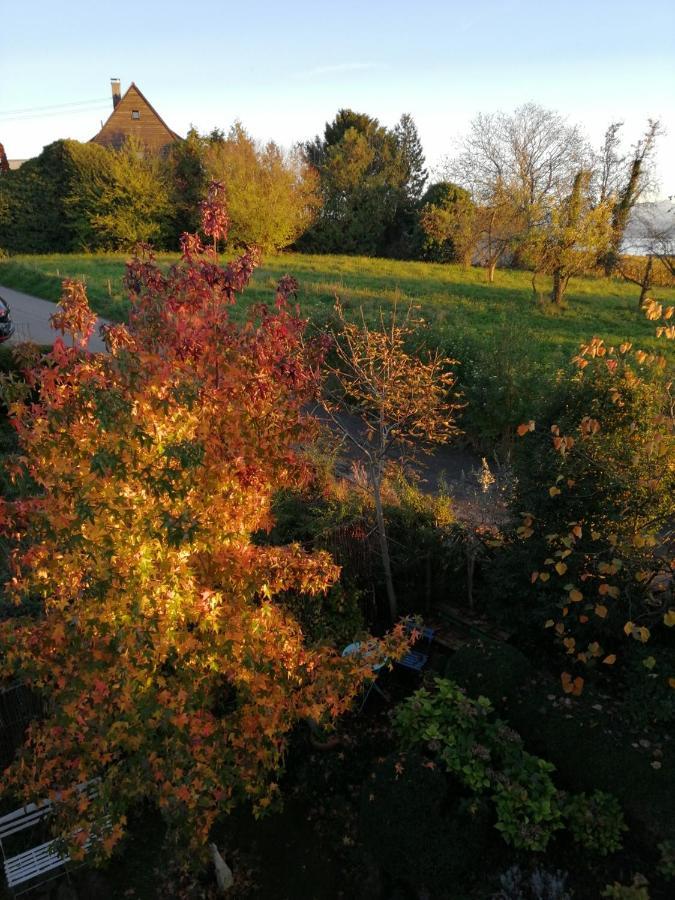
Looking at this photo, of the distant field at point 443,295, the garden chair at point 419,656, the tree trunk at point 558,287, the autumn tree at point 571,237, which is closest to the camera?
the garden chair at point 419,656

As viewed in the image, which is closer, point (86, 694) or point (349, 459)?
point (86, 694)

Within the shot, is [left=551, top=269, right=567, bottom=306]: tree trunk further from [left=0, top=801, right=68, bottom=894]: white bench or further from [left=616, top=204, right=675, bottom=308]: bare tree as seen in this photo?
[left=0, top=801, right=68, bottom=894]: white bench

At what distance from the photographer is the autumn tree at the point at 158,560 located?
12.2 ft

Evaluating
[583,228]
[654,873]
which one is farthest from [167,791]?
[583,228]

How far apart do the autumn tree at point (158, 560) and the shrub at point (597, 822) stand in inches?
79.9

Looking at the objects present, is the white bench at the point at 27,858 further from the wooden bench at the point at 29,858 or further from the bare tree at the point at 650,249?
the bare tree at the point at 650,249

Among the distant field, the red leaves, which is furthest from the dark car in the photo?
the red leaves

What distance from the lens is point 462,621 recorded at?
7184 mm

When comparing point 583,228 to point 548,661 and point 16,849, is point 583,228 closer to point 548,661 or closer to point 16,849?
point 548,661

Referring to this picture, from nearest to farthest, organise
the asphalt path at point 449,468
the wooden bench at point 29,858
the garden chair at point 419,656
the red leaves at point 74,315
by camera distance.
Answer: the red leaves at point 74,315 → the wooden bench at point 29,858 → the garden chair at point 419,656 → the asphalt path at point 449,468

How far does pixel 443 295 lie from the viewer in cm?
2180

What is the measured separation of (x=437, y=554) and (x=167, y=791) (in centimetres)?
448

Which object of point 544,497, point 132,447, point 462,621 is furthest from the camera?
point 462,621

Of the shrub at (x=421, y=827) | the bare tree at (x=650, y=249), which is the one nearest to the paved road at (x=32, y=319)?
the shrub at (x=421, y=827)
